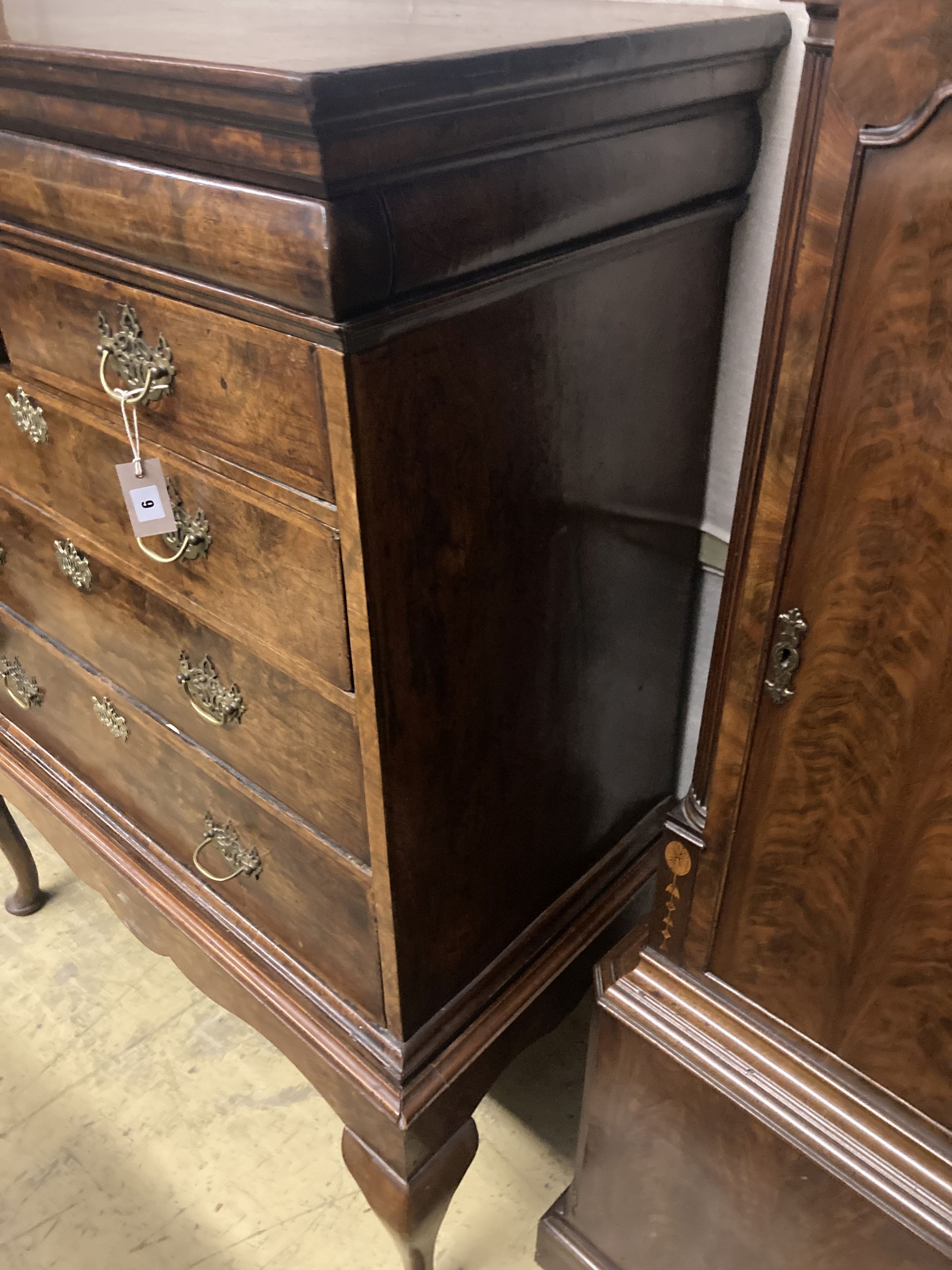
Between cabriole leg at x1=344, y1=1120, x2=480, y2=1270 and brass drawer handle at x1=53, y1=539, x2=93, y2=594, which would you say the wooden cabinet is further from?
brass drawer handle at x1=53, y1=539, x2=93, y2=594

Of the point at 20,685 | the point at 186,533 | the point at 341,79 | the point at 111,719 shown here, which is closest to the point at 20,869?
the point at 20,685

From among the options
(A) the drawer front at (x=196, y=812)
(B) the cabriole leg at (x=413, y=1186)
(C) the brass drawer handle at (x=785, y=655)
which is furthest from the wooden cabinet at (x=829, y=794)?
(A) the drawer front at (x=196, y=812)

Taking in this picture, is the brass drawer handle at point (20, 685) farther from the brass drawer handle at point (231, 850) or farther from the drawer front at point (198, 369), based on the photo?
the drawer front at point (198, 369)

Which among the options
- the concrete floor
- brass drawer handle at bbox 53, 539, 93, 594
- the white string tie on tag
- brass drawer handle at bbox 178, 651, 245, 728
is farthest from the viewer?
the concrete floor

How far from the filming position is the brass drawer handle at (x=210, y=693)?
805mm

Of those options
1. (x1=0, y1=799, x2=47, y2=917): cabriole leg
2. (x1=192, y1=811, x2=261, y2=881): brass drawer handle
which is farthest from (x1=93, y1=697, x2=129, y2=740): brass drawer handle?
(x1=0, y1=799, x2=47, y2=917): cabriole leg

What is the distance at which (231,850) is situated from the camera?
920 mm

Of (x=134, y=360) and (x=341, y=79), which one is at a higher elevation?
(x=341, y=79)

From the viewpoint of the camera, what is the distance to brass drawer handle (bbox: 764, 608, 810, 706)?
612mm

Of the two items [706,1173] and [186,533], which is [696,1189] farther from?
[186,533]

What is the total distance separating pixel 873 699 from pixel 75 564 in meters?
0.70

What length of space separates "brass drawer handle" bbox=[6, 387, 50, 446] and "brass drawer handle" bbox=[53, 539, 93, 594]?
0.10 meters

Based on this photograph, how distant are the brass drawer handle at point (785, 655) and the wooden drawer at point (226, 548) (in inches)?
11.1

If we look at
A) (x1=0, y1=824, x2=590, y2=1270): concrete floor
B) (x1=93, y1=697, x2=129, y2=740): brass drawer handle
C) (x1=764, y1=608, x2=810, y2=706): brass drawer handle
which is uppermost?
(x1=764, y1=608, x2=810, y2=706): brass drawer handle
